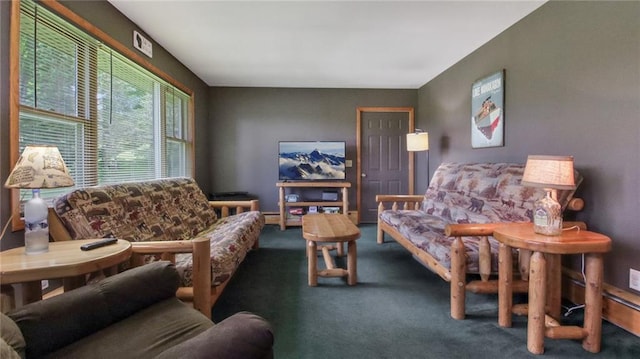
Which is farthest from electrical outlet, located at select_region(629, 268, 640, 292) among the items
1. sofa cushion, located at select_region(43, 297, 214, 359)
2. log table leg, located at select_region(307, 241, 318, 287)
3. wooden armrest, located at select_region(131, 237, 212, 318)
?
wooden armrest, located at select_region(131, 237, 212, 318)

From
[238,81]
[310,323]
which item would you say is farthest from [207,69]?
[310,323]

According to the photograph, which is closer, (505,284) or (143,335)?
(143,335)

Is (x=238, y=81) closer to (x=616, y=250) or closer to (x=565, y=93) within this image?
(x=565, y=93)

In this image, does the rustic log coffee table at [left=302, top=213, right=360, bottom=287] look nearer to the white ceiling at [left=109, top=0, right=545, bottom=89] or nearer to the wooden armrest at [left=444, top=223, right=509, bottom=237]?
the wooden armrest at [left=444, top=223, right=509, bottom=237]

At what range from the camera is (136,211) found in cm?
214

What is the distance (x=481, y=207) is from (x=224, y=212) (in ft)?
9.14

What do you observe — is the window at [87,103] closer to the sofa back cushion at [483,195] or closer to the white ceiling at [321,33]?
the white ceiling at [321,33]

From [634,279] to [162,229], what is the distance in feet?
10.5

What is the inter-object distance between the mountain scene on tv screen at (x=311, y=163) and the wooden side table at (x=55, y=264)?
3.40m

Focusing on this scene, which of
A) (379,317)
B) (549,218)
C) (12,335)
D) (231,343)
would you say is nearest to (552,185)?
(549,218)

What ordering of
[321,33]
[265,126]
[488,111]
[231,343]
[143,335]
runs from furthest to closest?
[265,126] < [488,111] < [321,33] < [143,335] < [231,343]

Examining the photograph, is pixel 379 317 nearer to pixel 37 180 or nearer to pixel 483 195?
pixel 483 195

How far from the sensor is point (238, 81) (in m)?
4.71

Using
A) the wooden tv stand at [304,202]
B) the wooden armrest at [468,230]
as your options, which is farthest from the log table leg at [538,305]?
the wooden tv stand at [304,202]
